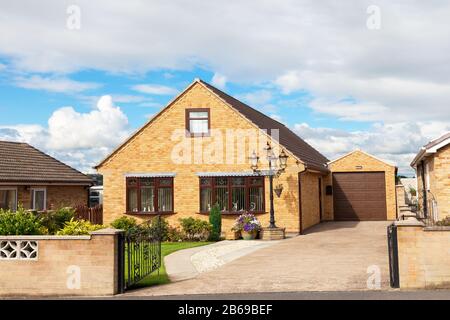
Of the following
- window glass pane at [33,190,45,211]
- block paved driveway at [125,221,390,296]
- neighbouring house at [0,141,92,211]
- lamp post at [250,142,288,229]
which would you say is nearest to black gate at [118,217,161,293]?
block paved driveway at [125,221,390,296]

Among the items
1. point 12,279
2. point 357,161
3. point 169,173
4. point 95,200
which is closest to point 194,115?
point 169,173

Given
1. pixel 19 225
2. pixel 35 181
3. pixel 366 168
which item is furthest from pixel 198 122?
pixel 19 225

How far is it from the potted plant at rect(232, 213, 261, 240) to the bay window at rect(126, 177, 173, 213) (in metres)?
3.69

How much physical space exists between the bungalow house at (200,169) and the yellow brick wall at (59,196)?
4.82 meters

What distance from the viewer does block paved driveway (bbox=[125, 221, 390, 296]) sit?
10.0 metres

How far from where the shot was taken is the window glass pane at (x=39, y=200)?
26.2m

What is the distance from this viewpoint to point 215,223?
2119 centimetres

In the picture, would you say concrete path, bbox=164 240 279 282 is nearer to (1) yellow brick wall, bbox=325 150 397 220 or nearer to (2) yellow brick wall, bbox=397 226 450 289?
(2) yellow brick wall, bbox=397 226 450 289

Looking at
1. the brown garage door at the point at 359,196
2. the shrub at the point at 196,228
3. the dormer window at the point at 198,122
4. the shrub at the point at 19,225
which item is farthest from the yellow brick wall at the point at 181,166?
the shrub at the point at 19,225

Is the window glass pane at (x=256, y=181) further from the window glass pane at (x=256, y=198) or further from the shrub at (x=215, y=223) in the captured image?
the shrub at (x=215, y=223)

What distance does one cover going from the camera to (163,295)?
31.9 feet

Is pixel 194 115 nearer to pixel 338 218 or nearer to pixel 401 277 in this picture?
pixel 338 218
